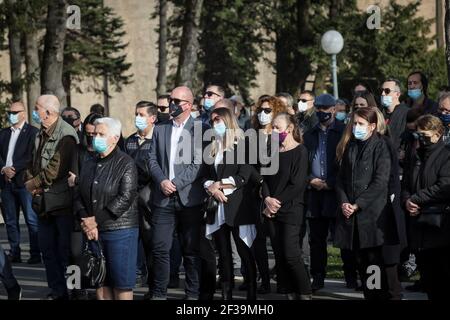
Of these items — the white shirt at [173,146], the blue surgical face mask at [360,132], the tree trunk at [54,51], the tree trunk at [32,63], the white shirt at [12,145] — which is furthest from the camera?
the tree trunk at [32,63]

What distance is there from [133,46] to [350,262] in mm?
42990

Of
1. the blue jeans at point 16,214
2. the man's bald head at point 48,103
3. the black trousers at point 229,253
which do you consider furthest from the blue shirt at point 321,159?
the blue jeans at point 16,214

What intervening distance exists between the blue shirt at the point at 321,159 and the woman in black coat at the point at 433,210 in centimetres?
220

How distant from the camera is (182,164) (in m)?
11.1

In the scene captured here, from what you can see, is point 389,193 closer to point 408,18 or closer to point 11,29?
point 11,29

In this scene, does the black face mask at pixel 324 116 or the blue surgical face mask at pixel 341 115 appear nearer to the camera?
the black face mask at pixel 324 116

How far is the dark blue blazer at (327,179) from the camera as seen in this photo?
1184 cm

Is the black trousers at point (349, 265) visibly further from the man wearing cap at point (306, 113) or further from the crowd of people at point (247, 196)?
the man wearing cap at point (306, 113)

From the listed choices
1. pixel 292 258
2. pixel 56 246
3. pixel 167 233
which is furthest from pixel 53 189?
pixel 292 258

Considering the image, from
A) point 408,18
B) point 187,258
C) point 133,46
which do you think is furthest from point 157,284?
point 133,46

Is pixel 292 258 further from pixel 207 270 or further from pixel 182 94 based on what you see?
pixel 182 94

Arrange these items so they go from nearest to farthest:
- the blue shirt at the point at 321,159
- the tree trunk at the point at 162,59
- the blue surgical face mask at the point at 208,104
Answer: the blue shirt at the point at 321,159 → the blue surgical face mask at the point at 208,104 → the tree trunk at the point at 162,59

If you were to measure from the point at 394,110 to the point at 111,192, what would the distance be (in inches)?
165

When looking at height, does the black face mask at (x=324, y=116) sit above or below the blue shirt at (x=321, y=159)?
above
